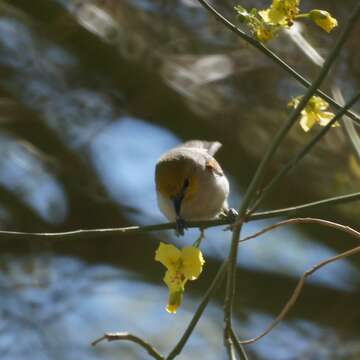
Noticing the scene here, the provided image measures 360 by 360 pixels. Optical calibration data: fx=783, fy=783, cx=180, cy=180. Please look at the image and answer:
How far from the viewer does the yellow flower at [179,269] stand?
2.12 metres

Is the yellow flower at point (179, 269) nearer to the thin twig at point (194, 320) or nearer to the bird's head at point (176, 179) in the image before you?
the thin twig at point (194, 320)

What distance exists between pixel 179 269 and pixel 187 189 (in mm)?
1456

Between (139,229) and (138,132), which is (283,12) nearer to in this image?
(139,229)

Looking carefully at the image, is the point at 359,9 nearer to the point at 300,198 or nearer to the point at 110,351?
the point at 300,198

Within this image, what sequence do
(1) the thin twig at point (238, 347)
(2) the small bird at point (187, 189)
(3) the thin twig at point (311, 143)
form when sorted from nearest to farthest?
(3) the thin twig at point (311, 143) < (1) the thin twig at point (238, 347) < (2) the small bird at point (187, 189)

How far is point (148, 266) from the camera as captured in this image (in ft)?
18.7

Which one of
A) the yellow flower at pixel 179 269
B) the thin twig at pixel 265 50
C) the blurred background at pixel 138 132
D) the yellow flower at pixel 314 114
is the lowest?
the blurred background at pixel 138 132

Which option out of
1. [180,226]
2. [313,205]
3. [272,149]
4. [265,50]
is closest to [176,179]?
[180,226]

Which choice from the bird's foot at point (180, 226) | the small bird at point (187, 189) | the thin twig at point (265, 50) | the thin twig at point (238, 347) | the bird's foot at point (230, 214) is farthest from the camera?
the small bird at point (187, 189)

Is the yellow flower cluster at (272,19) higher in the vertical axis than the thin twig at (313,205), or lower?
higher

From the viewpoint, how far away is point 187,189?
3576 mm

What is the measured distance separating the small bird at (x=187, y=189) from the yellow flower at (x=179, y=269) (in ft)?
4.04

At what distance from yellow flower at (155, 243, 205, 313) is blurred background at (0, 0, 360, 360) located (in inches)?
123

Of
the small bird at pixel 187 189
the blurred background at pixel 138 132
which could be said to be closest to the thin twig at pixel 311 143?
the small bird at pixel 187 189
